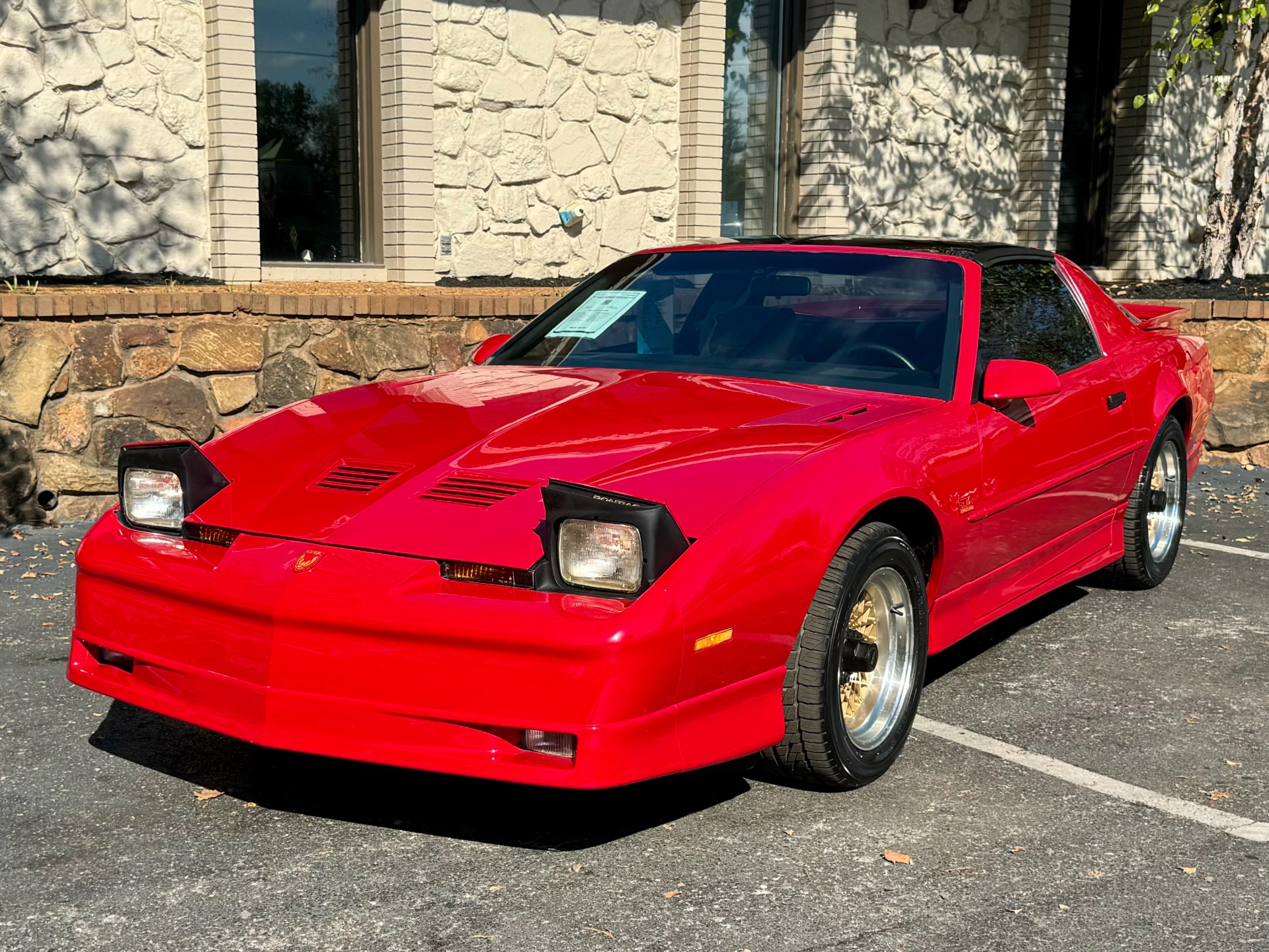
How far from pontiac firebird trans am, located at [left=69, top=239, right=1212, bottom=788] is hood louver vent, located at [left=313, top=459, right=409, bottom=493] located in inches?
0.5

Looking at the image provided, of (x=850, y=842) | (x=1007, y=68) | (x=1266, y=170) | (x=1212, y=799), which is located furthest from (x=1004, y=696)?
(x=1007, y=68)

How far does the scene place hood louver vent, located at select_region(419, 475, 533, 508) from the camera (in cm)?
364

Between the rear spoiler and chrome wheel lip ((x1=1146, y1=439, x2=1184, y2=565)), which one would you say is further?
the rear spoiler

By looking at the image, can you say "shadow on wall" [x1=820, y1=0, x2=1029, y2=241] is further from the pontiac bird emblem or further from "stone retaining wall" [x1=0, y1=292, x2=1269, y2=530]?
the pontiac bird emblem

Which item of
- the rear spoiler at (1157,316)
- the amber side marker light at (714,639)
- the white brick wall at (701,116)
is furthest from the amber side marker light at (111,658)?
the white brick wall at (701,116)

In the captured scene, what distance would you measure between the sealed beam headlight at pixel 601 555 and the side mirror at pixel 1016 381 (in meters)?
1.73

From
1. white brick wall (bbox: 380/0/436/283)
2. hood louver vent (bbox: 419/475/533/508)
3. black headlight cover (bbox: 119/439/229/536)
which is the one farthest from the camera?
white brick wall (bbox: 380/0/436/283)

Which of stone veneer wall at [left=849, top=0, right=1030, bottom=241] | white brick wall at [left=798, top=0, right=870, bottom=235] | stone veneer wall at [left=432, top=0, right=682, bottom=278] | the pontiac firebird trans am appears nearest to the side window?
the pontiac firebird trans am

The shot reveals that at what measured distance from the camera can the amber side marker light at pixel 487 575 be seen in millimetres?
3377

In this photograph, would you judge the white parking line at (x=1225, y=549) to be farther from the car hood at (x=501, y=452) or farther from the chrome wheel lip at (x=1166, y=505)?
the car hood at (x=501, y=452)

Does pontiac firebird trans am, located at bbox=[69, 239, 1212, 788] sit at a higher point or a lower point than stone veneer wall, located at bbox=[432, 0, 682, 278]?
lower

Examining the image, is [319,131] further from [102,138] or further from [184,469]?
[184,469]

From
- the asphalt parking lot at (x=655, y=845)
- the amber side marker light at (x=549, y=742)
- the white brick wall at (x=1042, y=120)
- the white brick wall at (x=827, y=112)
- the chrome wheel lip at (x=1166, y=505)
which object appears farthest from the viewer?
the white brick wall at (x=1042, y=120)

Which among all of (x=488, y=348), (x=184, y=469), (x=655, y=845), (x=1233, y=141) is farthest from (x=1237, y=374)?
(x=184, y=469)
